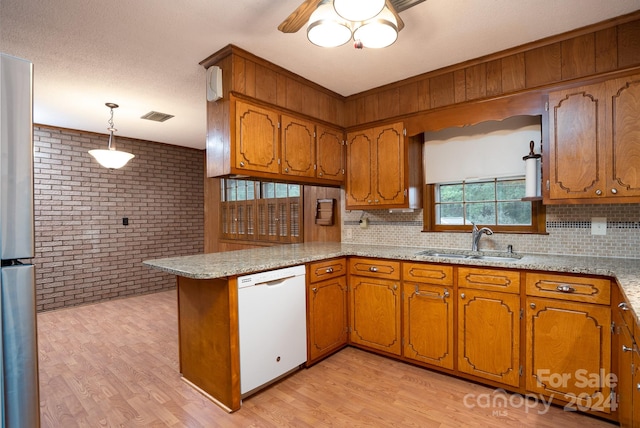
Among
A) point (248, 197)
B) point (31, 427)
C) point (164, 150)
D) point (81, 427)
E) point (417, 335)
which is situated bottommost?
point (81, 427)

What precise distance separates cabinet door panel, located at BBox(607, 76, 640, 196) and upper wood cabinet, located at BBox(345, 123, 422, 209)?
140 centimetres

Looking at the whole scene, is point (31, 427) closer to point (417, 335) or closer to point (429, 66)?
point (417, 335)

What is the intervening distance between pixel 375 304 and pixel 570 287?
1.38 metres

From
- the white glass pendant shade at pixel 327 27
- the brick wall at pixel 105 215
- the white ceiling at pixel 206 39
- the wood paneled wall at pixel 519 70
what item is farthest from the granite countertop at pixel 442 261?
the brick wall at pixel 105 215

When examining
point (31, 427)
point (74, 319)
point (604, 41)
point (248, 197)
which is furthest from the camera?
point (248, 197)

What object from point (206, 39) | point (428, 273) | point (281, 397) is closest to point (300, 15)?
point (206, 39)

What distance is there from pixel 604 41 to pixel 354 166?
207 cm

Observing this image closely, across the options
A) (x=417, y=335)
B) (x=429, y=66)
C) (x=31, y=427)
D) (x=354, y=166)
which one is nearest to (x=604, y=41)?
(x=429, y=66)

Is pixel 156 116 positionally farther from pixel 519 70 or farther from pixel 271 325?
pixel 519 70

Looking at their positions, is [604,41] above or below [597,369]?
above

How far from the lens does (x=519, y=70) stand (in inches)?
96.5

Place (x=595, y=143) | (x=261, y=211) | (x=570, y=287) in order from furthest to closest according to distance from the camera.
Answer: (x=261, y=211) < (x=595, y=143) < (x=570, y=287)

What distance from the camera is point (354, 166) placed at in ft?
11.0

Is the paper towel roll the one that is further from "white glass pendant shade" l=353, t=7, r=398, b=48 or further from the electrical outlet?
"white glass pendant shade" l=353, t=7, r=398, b=48
